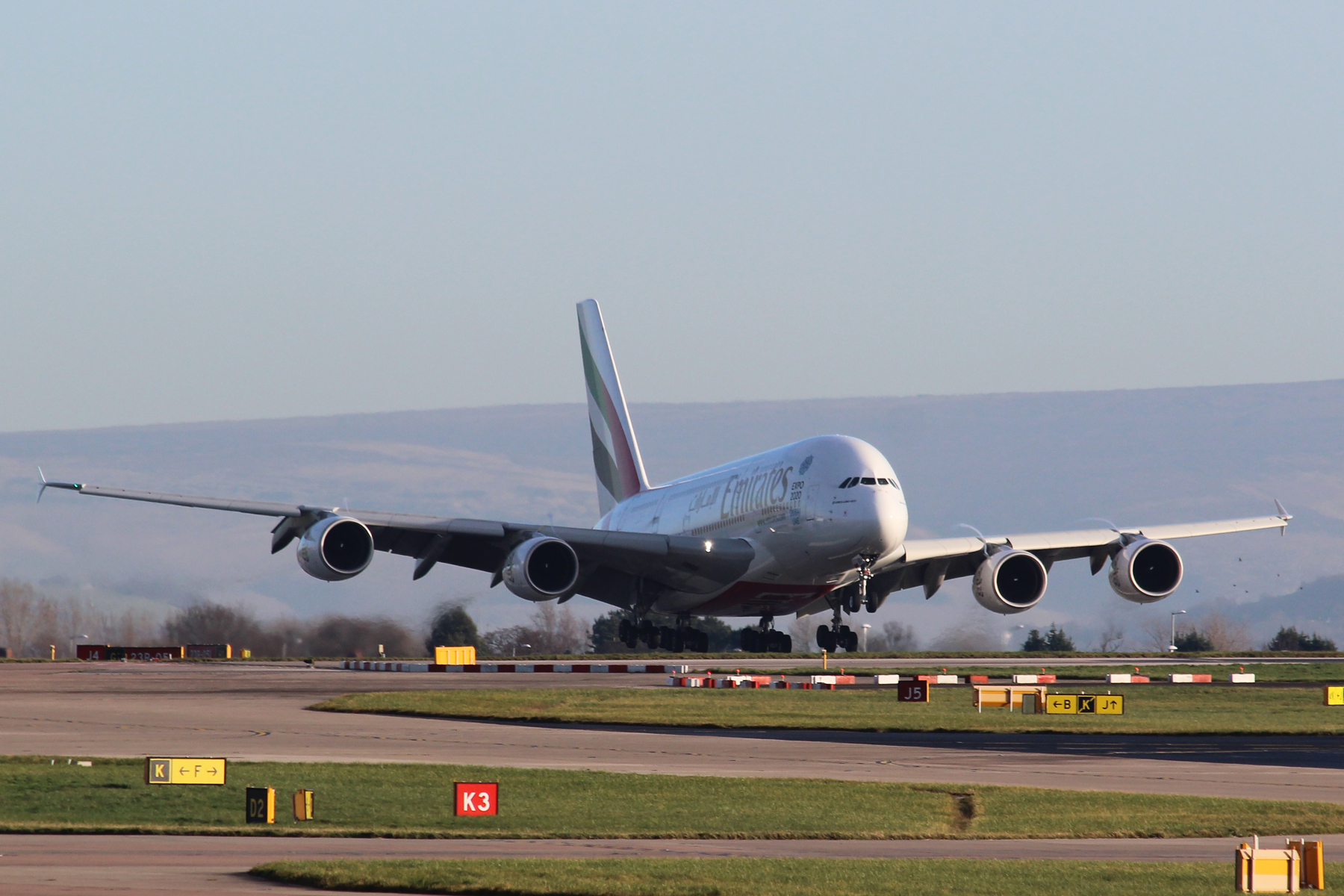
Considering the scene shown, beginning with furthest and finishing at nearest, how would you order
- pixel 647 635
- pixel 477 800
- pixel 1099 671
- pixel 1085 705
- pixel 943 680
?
pixel 647 635 → pixel 1099 671 → pixel 943 680 → pixel 1085 705 → pixel 477 800

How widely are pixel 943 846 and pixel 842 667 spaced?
35.5 metres

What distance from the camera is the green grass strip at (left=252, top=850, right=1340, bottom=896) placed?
12492 millimetres

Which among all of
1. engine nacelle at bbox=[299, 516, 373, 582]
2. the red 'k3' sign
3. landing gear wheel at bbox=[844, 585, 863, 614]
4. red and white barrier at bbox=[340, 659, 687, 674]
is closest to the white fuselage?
landing gear wheel at bbox=[844, 585, 863, 614]

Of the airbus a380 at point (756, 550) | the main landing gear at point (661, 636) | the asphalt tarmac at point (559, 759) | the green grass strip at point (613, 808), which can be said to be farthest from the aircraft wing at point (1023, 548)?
the green grass strip at point (613, 808)

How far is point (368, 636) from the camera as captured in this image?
202 ft

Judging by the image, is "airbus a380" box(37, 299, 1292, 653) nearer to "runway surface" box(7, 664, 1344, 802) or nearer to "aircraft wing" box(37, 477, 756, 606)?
"aircraft wing" box(37, 477, 756, 606)

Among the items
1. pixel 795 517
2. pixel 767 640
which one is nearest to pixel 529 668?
pixel 795 517

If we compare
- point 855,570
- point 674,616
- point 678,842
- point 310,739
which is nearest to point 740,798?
point 678,842

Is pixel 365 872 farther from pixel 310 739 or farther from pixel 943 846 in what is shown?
pixel 310 739

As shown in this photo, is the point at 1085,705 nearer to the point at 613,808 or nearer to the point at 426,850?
the point at 613,808

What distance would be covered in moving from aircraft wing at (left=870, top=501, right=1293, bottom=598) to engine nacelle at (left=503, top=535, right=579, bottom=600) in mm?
9817

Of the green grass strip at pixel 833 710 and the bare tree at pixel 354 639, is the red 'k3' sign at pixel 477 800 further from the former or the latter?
the bare tree at pixel 354 639

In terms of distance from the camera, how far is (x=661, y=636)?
195 feet

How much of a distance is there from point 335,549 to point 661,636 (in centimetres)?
1393
